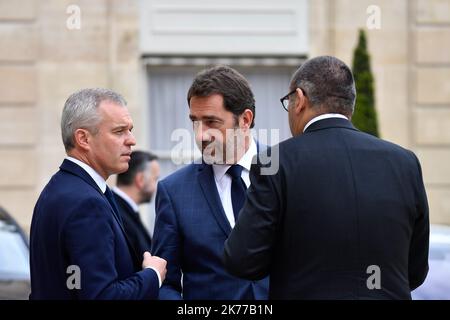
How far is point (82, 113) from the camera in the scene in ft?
14.3

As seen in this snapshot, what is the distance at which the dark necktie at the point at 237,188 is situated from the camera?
498cm

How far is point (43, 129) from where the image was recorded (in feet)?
46.6

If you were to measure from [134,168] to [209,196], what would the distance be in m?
4.13

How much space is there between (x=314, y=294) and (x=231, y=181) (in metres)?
1.07

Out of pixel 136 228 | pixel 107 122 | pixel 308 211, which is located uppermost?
pixel 107 122

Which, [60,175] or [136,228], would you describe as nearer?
[60,175]

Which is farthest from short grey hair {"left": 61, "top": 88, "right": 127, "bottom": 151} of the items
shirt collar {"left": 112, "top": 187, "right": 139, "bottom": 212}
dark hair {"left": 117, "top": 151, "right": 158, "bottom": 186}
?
dark hair {"left": 117, "top": 151, "right": 158, "bottom": 186}

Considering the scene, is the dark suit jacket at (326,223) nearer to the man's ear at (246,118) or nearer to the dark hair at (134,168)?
the man's ear at (246,118)

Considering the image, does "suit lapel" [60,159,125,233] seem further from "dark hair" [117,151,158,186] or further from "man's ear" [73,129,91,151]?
"dark hair" [117,151,158,186]

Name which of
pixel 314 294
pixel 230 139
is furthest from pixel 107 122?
pixel 314 294

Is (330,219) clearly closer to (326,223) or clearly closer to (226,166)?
(326,223)

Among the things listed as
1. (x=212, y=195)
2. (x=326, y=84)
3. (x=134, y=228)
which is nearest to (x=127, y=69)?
(x=134, y=228)
